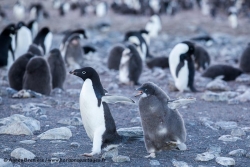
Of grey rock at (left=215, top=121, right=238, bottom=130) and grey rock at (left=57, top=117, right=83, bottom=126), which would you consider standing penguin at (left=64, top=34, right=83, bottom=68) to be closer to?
grey rock at (left=57, top=117, right=83, bottom=126)

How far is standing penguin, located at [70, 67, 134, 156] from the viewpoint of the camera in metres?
4.88

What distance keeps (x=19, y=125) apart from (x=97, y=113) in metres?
1.06

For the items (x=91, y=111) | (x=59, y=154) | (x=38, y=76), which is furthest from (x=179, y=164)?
(x=38, y=76)

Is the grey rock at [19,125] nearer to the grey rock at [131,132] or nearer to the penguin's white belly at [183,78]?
the grey rock at [131,132]

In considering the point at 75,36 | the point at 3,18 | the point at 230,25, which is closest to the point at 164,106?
the point at 75,36

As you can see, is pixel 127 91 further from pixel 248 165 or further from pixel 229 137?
pixel 248 165

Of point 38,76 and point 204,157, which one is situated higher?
point 38,76

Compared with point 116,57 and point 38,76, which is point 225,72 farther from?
point 38,76

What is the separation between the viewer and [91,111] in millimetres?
4930

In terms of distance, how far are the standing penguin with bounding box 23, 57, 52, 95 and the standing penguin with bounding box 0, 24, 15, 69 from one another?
118 inches

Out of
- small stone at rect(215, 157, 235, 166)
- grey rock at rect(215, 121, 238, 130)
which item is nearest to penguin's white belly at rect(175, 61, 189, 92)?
grey rock at rect(215, 121, 238, 130)

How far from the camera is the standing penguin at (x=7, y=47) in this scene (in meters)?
10.9

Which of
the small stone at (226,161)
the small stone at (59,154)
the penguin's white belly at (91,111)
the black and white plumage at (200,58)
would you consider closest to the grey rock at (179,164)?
the small stone at (226,161)

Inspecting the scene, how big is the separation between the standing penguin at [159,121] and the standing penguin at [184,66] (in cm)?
410
